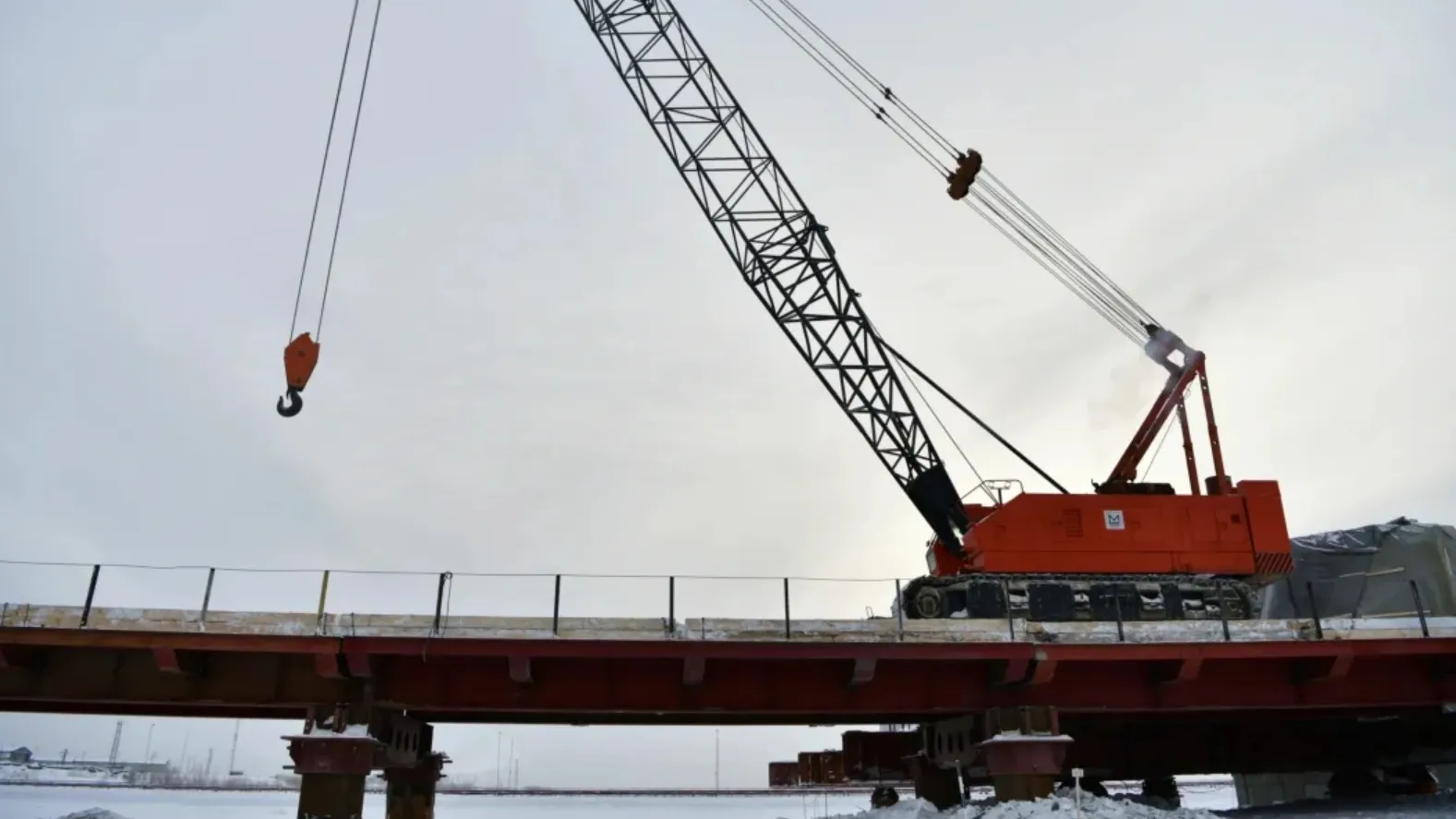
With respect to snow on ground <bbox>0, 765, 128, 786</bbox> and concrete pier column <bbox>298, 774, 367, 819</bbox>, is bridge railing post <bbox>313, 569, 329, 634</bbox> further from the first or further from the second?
snow on ground <bbox>0, 765, 128, 786</bbox>

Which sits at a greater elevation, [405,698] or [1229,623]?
[1229,623]

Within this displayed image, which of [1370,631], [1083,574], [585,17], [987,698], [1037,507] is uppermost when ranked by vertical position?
[585,17]

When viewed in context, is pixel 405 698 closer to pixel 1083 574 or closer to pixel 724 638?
pixel 724 638

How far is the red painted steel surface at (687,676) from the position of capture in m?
14.6

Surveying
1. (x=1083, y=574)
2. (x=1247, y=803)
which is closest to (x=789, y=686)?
(x=1083, y=574)

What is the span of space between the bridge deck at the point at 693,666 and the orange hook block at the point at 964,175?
15348mm

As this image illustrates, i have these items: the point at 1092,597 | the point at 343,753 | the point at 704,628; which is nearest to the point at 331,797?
the point at 343,753

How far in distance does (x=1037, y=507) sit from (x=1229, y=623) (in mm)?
6172

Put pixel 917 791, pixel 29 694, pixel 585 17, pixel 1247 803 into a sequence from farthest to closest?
pixel 585 17 → pixel 1247 803 → pixel 917 791 → pixel 29 694

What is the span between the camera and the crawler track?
21688 millimetres

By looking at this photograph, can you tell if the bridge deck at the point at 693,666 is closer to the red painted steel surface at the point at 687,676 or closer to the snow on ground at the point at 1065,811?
the red painted steel surface at the point at 687,676

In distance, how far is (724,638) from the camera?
15336 millimetres

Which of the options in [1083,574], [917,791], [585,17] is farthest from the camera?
[585,17]

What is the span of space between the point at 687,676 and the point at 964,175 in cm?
1839
